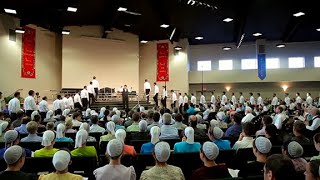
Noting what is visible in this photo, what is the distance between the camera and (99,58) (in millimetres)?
21281

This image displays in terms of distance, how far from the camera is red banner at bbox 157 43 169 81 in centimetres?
2319

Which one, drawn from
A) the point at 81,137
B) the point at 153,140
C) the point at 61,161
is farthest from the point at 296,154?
the point at 81,137

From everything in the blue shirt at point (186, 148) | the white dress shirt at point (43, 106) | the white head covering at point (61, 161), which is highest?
the white dress shirt at point (43, 106)

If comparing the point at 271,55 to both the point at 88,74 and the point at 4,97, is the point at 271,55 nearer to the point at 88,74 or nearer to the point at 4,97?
the point at 88,74

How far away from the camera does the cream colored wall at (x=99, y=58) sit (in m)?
20.1

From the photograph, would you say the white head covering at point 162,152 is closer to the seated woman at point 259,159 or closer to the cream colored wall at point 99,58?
the seated woman at point 259,159

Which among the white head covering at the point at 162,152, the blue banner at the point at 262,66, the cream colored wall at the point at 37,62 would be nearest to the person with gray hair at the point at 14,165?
the white head covering at the point at 162,152

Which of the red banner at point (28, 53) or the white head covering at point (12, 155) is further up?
the red banner at point (28, 53)

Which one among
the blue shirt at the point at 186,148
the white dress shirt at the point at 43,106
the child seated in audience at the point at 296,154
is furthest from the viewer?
the white dress shirt at the point at 43,106

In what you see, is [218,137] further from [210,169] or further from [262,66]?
[262,66]

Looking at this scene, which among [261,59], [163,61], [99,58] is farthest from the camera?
[261,59]

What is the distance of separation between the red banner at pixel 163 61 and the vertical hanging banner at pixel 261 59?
6.81 metres

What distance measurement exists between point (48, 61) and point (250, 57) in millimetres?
15219

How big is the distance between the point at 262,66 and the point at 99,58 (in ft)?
39.1
